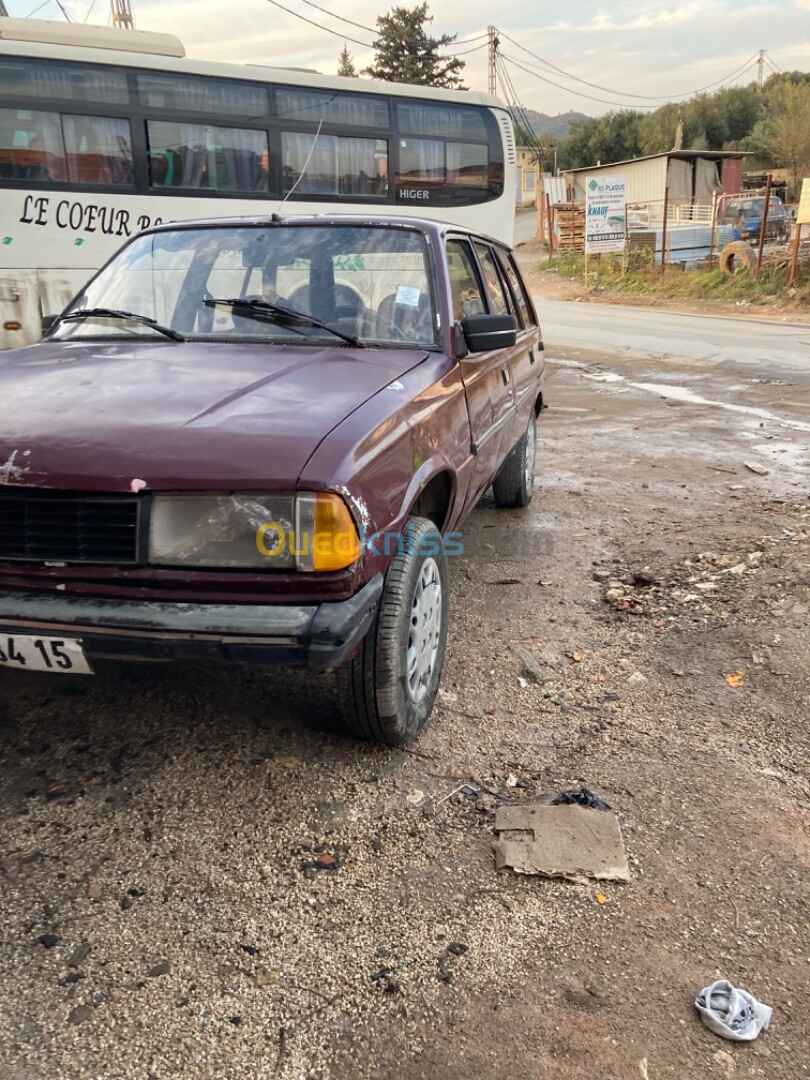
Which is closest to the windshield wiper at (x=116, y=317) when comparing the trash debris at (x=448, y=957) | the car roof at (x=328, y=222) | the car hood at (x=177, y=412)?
the car hood at (x=177, y=412)

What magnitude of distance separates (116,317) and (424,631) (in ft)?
6.09

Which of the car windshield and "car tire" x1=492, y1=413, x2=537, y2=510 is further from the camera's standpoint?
"car tire" x1=492, y1=413, x2=537, y2=510

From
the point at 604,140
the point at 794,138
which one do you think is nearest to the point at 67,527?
the point at 794,138

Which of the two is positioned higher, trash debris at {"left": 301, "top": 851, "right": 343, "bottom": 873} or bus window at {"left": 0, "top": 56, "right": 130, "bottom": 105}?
bus window at {"left": 0, "top": 56, "right": 130, "bottom": 105}

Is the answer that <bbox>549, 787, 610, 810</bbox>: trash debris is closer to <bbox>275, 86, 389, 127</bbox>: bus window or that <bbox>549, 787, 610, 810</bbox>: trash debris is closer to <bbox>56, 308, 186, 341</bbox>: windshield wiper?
<bbox>56, 308, 186, 341</bbox>: windshield wiper

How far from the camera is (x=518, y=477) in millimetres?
5664

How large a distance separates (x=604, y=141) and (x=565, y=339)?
51.6 m

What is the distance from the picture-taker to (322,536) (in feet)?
7.66

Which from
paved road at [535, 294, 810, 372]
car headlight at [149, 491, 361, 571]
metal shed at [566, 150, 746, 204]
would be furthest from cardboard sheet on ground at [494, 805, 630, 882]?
metal shed at [566, 150, 746, 204]

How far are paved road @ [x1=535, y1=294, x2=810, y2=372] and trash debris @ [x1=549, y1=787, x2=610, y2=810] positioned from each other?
1113 centimetres

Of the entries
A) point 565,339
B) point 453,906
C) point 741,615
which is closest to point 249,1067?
point 453,906

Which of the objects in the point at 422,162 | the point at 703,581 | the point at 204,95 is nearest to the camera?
the point at 703,581

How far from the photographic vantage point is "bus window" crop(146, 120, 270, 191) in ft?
34.1

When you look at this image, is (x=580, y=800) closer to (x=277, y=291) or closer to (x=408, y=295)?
(x=408, y=295)
